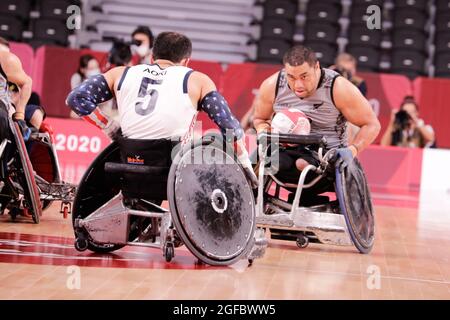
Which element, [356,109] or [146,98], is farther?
[356,109]

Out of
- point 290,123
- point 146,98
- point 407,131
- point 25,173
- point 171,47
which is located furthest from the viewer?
point 407,131

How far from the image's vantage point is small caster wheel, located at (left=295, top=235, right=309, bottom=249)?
7574 mm

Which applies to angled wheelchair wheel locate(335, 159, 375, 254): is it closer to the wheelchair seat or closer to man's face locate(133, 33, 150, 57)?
the wheelchair seat

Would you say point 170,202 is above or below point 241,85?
below

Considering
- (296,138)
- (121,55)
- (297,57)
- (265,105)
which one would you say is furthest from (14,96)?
(121,55)

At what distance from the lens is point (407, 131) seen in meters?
14.9

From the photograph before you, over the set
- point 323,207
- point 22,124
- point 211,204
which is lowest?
point 323,207

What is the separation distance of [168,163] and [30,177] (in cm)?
197

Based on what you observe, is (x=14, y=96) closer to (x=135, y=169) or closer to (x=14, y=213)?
(x=14, y=213)

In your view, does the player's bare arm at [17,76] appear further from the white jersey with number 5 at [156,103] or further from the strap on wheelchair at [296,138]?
the strap on wheelchair at [296,138]

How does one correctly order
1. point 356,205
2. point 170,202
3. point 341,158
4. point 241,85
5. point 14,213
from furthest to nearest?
point 241,85
point 14,213
point 356,205
point 341,158
point 170,202

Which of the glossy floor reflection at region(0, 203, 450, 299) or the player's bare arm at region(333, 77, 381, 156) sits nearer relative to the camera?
the glossy floor reflection at region(0, 203, 450, 299)

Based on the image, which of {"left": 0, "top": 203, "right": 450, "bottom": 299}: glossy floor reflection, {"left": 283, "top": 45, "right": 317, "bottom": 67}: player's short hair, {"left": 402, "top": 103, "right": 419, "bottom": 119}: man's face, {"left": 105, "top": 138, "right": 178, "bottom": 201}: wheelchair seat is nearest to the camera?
{"left": 0, "top": 203, "right": 450, "bottom": 299}: glossy floor reflection

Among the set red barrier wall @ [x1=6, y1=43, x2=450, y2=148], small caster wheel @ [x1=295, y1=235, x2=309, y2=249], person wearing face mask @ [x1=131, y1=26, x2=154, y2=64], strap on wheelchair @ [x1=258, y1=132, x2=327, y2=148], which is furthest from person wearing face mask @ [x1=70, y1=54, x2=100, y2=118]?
strap on wheelchair @ [x1=258, y1=132, x2=327, y2=148]
